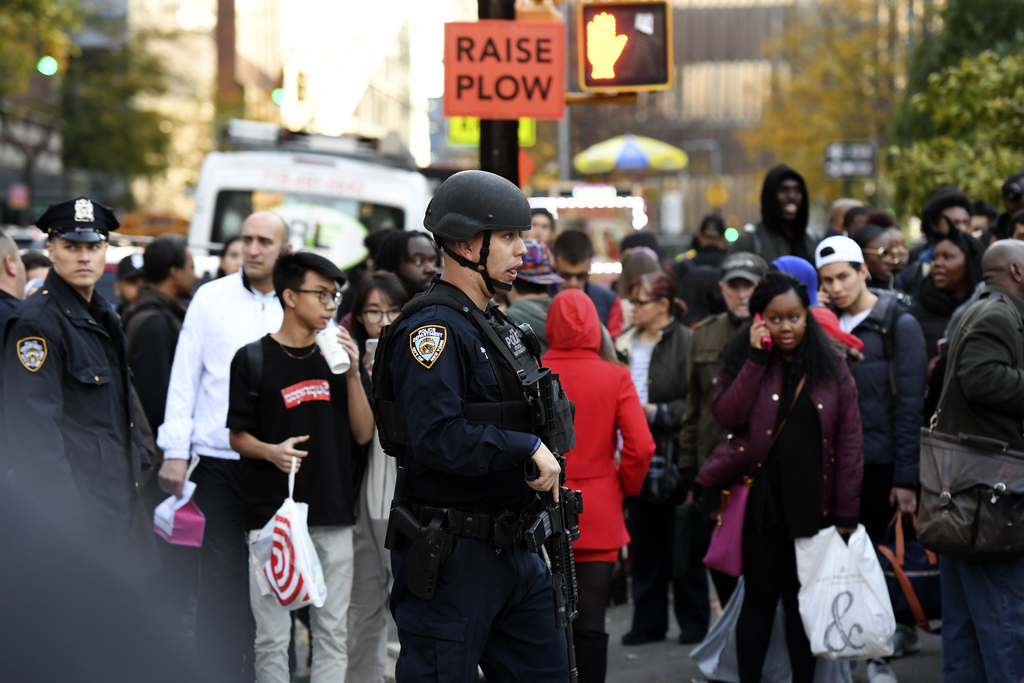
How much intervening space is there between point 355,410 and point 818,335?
2247mm

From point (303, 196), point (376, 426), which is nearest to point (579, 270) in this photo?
point (376, 426)

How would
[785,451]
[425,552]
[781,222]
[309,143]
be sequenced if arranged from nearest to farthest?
[425,552]
[785,451]
[781,222]
[309,143]

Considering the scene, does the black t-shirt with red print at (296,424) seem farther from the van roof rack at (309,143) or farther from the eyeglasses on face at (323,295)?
the van roof rack at (309,143)

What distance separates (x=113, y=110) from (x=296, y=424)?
3617cm

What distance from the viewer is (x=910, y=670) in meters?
6.66

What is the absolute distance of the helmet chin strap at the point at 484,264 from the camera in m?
3.91

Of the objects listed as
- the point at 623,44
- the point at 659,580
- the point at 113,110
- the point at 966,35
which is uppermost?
the point at 113,110

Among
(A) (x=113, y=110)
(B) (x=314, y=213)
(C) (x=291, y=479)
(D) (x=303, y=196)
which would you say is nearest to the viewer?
(C) (x=291, y=479)

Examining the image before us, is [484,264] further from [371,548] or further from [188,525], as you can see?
[188,525]

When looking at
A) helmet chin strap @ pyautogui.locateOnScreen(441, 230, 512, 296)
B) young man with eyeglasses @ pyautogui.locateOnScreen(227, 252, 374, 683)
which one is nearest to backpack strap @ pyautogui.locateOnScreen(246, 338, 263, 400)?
young man with eyeglasses @ pyautogui.locateOnScreen(227, 252, 374, 683)

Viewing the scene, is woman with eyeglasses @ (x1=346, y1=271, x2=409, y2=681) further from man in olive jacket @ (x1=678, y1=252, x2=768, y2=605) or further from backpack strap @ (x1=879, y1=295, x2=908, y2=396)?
backpack strap @ (x1=879, y1=295, x2=908, y2=396)

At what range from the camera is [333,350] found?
5.27 metres

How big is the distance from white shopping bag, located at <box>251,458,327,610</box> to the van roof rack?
8.97 m

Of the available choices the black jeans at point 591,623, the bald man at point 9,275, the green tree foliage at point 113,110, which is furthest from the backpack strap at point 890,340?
the green tree foliage at point 113,110
